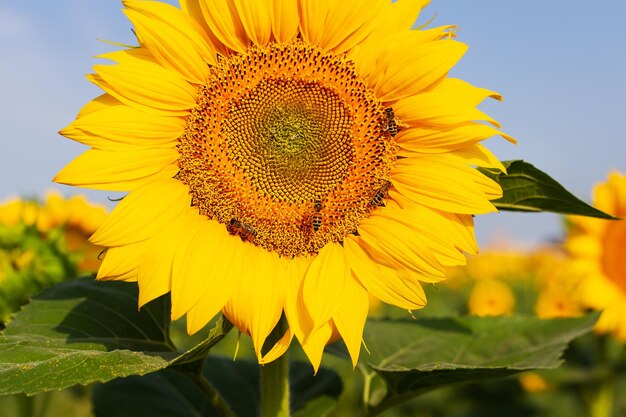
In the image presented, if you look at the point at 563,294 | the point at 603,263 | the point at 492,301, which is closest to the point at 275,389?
the point at 603,263

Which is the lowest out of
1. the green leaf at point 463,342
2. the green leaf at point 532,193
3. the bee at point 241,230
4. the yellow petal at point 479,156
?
the green leaf at point 463,342

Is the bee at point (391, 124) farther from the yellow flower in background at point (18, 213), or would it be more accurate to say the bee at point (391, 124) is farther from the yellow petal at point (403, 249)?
the yellow flower in background at point (18, 213)

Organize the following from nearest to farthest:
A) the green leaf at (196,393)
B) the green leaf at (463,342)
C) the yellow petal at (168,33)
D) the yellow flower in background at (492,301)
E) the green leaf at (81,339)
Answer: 1. the green leaf at (81,339)
2. the yellow petal at (168,33)
3. the green leaf at (463,342)
4. the green leaf at (196,393)
5. the yellow flower in background at (492,301)

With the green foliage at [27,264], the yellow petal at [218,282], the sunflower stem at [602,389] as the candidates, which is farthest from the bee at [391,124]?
the sunflower stem at [602,389]

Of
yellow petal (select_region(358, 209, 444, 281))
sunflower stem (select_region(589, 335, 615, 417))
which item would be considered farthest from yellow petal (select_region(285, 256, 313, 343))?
sunflower stem (select_region(589, 335, 615, 417))

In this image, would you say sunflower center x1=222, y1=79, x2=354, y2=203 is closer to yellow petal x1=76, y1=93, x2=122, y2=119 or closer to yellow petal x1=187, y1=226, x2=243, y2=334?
yellow petal x1=187, y1=226, x2=243, y2=334

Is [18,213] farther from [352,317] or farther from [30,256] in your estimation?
[352,317]

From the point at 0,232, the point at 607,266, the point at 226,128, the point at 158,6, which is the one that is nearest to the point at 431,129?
the point at 226,128
